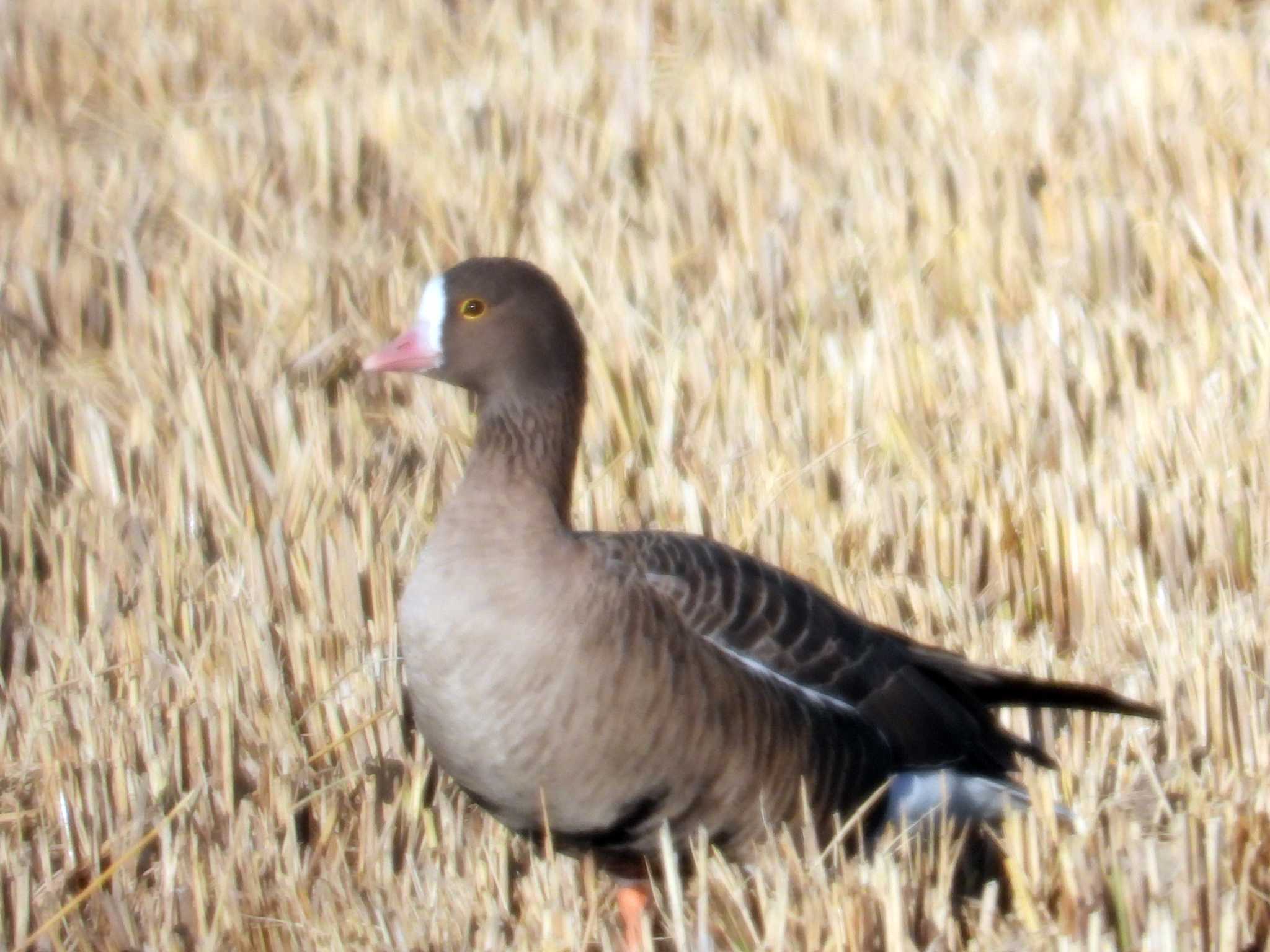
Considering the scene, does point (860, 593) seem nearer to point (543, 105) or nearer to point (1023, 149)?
point (1023, 149)

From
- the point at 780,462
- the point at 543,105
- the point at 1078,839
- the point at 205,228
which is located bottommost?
the point at 1078,839

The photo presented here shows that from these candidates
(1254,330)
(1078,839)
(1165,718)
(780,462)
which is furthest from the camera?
(1254,330)

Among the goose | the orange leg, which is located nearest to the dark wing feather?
the goose

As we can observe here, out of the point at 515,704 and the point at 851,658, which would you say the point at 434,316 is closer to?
the point at 515,704

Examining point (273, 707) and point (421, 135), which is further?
point (421, 135)

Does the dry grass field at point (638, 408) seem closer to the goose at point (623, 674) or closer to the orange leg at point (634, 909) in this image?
the orange leg at point (634, 909)

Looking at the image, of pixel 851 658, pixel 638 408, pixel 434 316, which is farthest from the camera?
pixel 638 408

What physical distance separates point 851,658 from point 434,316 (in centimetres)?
101

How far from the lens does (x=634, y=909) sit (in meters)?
3.46

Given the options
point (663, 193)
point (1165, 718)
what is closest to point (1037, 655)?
point (1165, 718)

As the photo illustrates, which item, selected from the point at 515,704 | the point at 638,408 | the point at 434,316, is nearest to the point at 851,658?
the point at 515,704

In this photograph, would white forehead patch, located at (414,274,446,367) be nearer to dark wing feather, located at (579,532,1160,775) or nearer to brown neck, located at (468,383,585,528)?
brown neck, located at (468,383,585,528)

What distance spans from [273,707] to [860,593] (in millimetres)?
1302

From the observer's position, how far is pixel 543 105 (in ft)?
24.1
